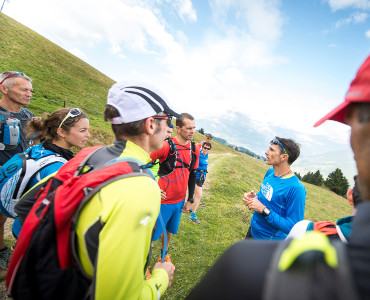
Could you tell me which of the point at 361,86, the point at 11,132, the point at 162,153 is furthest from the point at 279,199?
the point at 11,132

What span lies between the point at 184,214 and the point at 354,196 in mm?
7693

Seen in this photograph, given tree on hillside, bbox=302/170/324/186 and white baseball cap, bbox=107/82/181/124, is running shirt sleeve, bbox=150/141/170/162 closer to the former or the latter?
white baseball cap, bbox=107/82/181/124

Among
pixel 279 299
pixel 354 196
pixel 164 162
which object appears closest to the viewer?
pixel 279 299

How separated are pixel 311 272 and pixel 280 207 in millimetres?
3723

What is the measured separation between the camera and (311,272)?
0.62m

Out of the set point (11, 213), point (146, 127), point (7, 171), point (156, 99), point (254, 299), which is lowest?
point (11, 213)

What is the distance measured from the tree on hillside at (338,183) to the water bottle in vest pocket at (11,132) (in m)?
68.8

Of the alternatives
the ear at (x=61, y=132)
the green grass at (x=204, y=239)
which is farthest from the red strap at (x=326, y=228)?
the green grass at (x=204, y=239)

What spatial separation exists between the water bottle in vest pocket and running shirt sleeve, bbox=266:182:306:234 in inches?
233

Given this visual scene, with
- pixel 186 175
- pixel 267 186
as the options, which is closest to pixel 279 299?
pixel 267 186

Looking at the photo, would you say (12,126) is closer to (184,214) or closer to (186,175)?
(186,175)

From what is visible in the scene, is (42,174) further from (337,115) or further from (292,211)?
(292,211)

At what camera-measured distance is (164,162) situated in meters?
4.72

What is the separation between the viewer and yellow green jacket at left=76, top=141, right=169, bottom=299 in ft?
4.07
